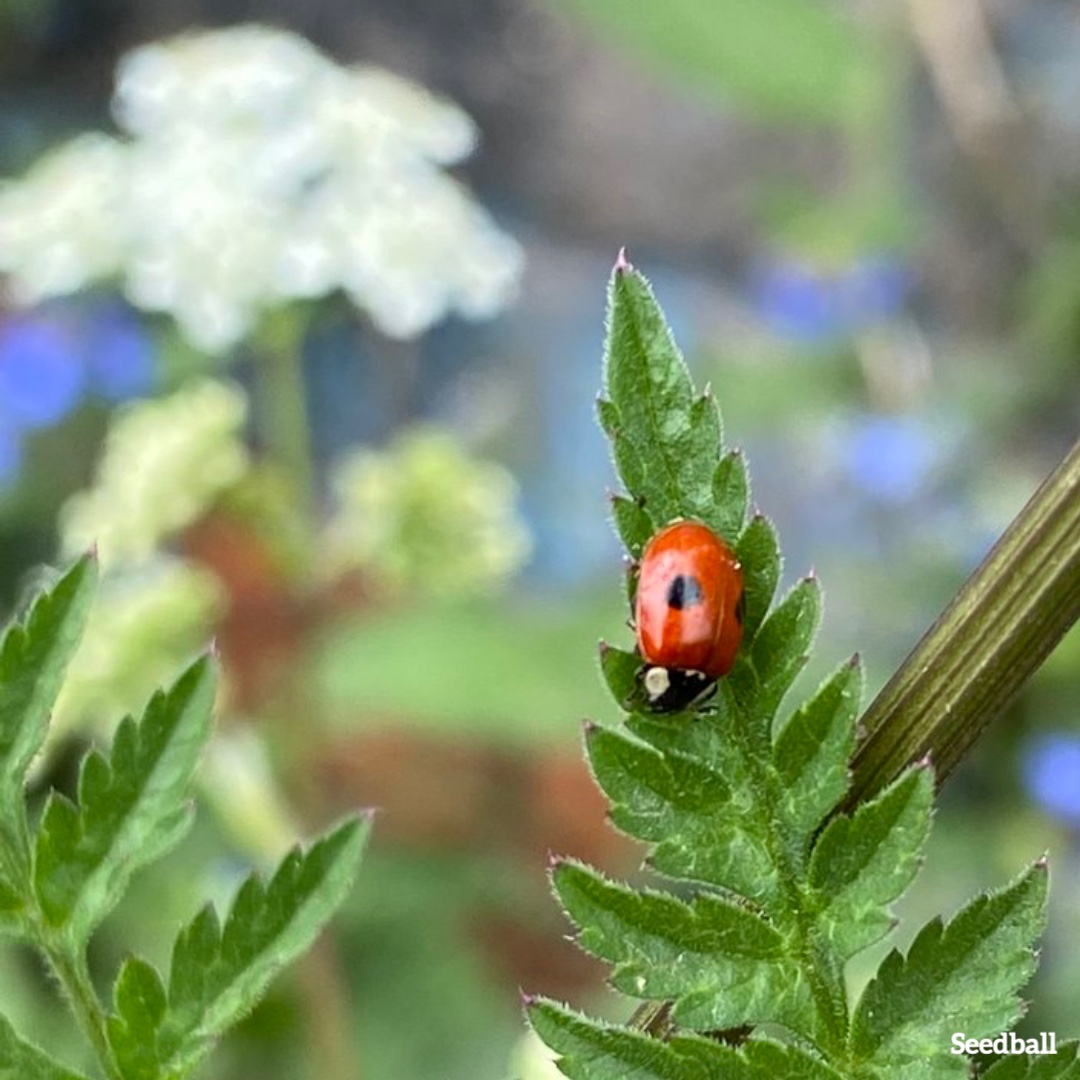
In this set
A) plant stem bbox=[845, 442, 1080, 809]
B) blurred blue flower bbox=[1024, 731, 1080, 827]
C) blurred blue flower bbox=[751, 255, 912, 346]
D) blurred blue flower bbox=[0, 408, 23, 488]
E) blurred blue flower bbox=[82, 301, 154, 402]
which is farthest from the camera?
blurred blue flower bbox=[751, 255, 912, 346]

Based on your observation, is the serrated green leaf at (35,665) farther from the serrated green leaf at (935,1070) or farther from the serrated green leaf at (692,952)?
the serrated green leaf at (935,1070)

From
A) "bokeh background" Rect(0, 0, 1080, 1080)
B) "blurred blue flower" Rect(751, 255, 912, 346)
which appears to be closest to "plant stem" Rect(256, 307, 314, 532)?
"bokeh background" Rect(0, 0, 1080, 1080)

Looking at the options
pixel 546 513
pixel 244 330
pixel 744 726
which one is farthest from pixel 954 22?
pixel 744 726

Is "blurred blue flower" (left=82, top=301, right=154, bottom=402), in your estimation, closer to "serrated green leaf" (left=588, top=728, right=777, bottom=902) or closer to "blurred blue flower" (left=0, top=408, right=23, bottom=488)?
"blurred blue flower" (left=0, top=408, right=23, bottom=488)

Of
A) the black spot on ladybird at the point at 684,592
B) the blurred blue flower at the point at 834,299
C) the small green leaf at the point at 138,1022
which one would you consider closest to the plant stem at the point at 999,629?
the black spot on ladybird at the point at 684,592

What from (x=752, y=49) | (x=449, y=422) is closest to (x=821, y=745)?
(x=752, y=49)

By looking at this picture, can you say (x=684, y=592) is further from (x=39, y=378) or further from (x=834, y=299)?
(x=834, y=299)
